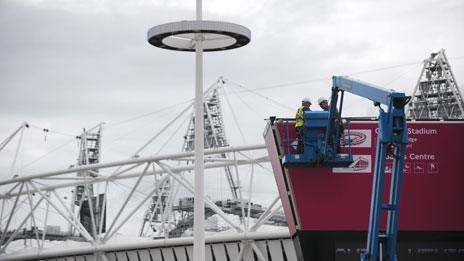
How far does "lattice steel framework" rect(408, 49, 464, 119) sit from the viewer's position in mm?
96625

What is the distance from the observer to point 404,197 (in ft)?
112

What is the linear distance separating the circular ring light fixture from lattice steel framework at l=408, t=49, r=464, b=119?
5929 centimetres

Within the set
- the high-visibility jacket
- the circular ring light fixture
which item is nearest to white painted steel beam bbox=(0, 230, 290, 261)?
the circular ring light fixture

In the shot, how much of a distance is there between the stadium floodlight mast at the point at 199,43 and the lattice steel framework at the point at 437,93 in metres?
59.6

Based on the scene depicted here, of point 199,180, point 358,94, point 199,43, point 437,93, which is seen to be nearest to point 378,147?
point 358,94

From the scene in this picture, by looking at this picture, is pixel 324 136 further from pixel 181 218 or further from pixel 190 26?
pixel 181 218

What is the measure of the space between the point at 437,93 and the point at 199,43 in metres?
64.5

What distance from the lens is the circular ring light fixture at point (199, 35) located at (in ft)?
122

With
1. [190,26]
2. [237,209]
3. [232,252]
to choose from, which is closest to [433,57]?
[237,209]

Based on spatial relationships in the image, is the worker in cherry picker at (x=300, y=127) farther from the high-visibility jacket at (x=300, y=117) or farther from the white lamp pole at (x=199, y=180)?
the white lamp pole at (x=199, y=180)

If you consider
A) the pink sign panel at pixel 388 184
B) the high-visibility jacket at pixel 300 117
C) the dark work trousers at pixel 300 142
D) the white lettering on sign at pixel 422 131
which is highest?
the high-visibility jacket at pixel 300 117

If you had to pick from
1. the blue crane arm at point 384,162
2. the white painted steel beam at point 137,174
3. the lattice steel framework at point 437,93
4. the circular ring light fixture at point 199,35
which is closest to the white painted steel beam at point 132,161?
the white painted steel beam at point 137,174

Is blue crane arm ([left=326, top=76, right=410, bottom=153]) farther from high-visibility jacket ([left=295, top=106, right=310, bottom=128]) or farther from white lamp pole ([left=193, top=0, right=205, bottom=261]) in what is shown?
white lamp pole ([left=193, top=0, right=205, bottom=261])

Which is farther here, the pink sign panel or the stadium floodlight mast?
the stadium floodlight mast
